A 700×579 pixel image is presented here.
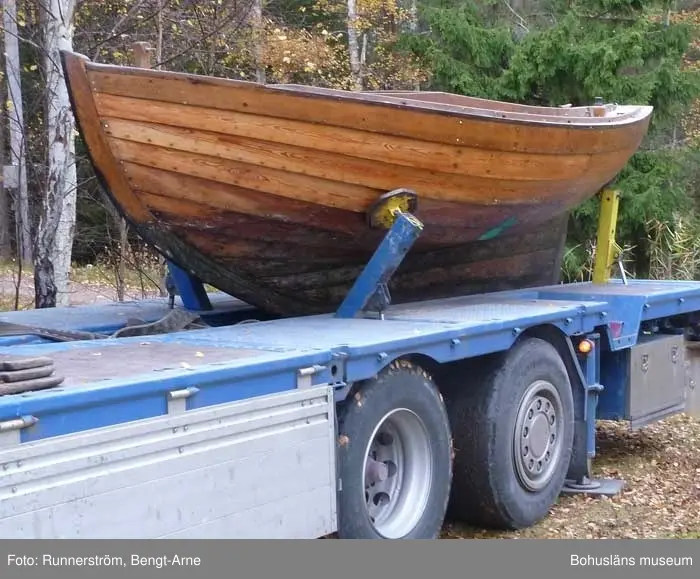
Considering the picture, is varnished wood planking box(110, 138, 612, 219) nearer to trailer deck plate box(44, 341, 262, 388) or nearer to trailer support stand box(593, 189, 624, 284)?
trailer deck plate box(44, 341, 262, 388)

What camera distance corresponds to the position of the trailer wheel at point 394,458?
13.5ft

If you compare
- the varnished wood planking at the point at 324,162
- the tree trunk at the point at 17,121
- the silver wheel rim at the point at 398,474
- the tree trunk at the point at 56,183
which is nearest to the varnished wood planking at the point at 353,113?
the varnished wood planking at the point at 324,162

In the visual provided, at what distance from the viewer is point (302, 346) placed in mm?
4086

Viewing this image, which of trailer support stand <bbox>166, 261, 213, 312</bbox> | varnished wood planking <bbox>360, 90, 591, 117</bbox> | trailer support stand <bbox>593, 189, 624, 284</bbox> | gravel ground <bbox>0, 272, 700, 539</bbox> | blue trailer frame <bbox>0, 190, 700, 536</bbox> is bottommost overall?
gravel ground <bbox>0, 272, 700, 539</bbox>

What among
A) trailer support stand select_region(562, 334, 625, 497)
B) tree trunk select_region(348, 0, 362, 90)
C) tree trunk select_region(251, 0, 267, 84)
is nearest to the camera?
trailer support stand select_region(562, 334, 625, 497)

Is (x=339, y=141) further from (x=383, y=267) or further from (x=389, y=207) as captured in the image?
(x=383, y=267)

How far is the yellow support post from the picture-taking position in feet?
24.1

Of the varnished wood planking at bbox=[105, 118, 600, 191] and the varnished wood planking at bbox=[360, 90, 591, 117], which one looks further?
the varnished wood planking at bbox=[360, 90, 591, 117]

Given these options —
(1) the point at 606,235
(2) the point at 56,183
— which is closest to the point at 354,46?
(2) the point at 56,183

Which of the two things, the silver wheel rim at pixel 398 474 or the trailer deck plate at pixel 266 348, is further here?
the silver wheel rim at pixel 398 474

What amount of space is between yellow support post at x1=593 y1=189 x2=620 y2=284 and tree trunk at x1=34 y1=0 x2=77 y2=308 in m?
4.12

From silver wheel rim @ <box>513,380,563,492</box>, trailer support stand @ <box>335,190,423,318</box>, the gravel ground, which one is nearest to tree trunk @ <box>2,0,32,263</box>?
trailer support stand @ <box>335,190,423,318</box>

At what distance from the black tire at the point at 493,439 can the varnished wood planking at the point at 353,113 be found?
130 centimetres

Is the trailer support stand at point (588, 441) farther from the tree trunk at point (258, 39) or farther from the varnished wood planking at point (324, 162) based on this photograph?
the tree trunk at point (258, 39)
